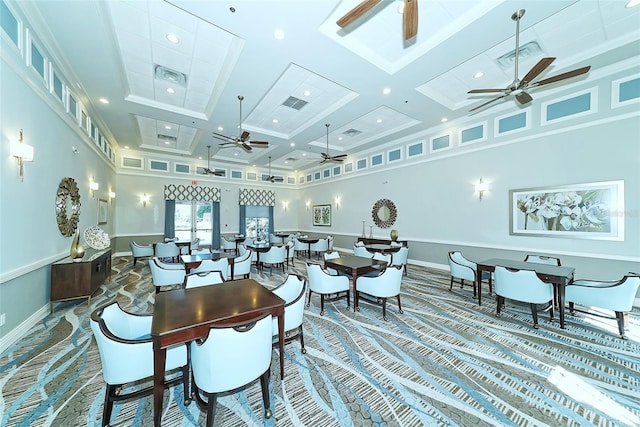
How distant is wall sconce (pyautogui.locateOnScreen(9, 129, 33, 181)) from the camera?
267 centimetres

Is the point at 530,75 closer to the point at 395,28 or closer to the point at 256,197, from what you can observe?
the point at 395,28

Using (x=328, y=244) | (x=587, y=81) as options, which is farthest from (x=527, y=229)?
(x=328, y=244)

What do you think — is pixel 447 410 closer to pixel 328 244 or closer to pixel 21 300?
pixel 21 300

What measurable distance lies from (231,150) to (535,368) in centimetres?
945

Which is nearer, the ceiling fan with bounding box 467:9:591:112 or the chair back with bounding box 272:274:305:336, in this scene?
the chair back with bounding box 272:274:305:336

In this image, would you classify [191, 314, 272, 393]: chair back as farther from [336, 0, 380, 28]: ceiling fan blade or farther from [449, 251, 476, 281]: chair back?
[449, 251, 476, 281]: chair back

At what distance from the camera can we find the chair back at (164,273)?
13.6 feet

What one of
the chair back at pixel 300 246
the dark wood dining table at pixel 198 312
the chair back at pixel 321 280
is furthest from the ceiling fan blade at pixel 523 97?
the chair back at pixel 300 246

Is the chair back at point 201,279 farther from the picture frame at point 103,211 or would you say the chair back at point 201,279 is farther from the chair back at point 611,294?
the picture frame at point 103,211

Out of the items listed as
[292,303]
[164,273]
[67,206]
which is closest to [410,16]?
[292,303]

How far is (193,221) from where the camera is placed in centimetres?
1001

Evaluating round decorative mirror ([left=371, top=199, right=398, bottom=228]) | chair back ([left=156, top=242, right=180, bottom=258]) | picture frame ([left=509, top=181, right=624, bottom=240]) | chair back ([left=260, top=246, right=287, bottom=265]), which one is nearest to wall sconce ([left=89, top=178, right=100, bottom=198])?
chair back ([left=156, top=242, right=180, bottom=258])

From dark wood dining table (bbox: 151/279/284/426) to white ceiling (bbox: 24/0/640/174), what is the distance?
338cm

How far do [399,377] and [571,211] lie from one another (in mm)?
4852
